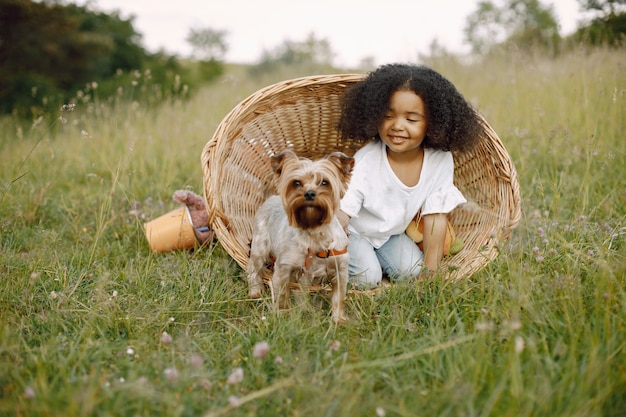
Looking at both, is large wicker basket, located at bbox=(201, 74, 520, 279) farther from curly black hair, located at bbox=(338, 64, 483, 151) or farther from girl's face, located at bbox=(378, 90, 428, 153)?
girl's face, located at bbox=(378, 90, 428, 153)

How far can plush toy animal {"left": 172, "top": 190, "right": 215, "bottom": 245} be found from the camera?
422 centimetres

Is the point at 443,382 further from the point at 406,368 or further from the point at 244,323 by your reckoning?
the point at 244,323

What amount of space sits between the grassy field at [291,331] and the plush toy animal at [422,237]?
55cm

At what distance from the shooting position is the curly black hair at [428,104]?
3830mm

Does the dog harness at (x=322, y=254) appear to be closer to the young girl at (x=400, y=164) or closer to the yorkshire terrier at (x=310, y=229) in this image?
the yorkshire terrier at (x=310, y=229)

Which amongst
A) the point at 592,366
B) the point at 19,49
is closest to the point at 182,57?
→ the point at 19,49

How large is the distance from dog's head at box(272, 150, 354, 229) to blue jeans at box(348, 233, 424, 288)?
0.80 meters

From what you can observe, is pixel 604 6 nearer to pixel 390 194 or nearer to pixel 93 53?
pixel 390 194

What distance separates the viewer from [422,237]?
165 inches

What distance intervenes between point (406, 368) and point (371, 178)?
6.34ft

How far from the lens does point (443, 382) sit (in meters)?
2.41

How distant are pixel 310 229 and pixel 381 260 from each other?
115cm

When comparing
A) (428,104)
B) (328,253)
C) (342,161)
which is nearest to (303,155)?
(428,104)

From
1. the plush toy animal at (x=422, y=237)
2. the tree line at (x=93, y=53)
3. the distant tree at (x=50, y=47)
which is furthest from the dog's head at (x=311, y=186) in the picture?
the distant tree at (x=50, y=47)
